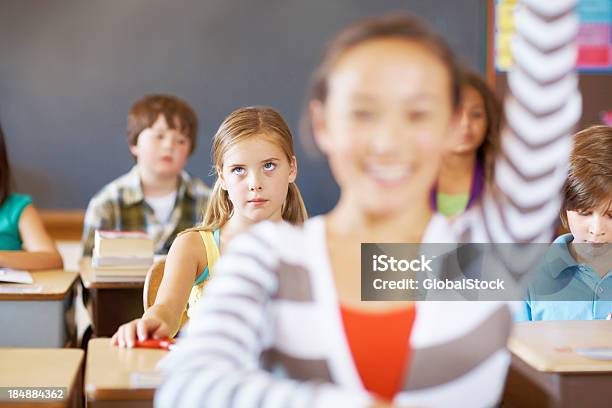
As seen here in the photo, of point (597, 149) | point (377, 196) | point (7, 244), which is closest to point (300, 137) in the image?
point (377, 196)

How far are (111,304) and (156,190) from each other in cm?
68

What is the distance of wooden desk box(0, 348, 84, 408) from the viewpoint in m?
1.26

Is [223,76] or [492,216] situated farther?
[223,76]

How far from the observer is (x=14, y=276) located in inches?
85.9

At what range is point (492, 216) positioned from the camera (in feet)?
2.37

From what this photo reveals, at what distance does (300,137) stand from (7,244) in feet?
7.00

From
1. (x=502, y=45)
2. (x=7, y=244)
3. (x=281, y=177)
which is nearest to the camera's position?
(x=281, y=177)

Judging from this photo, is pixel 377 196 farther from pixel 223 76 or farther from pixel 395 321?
pixel 223 76

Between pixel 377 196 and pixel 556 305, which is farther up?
pixel 377 196

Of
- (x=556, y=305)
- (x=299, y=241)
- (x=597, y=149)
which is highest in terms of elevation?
(x=597, y=149)

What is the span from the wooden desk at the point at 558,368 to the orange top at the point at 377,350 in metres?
0.50

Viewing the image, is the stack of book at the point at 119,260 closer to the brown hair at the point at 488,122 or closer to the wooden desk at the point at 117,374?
the wooden desk at the point at 117,374

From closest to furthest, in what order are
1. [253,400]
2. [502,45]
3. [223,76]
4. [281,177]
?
1. [253,400]
2. [281,177]
3. [502,45]
4. [223,76]

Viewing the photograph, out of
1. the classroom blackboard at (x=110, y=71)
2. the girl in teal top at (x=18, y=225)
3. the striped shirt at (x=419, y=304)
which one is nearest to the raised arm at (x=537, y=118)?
the striped shirt at (x=419, y=304)
